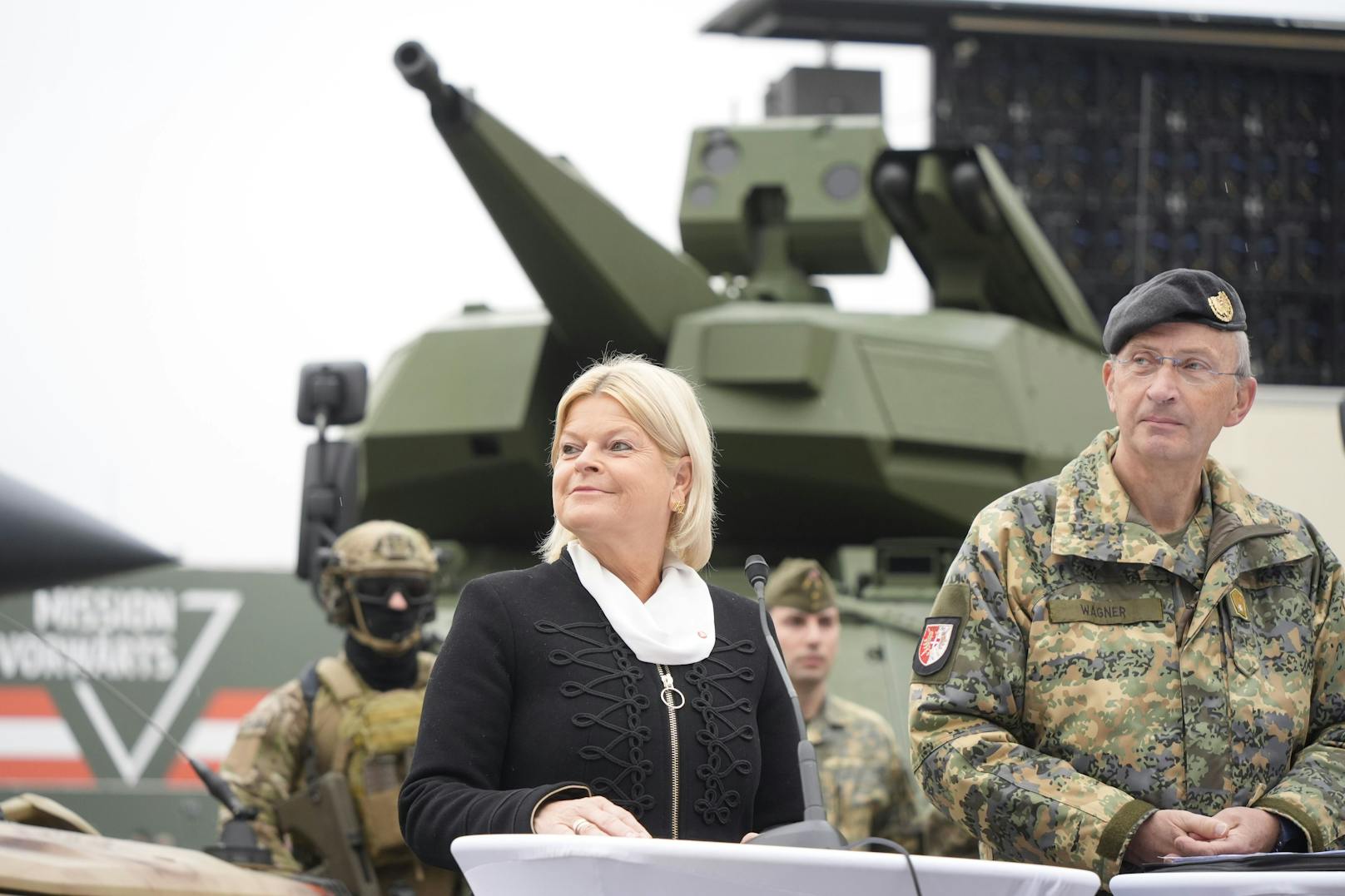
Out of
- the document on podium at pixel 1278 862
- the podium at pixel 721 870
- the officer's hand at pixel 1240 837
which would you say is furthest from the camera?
the officer's hand at pixel 1240 837

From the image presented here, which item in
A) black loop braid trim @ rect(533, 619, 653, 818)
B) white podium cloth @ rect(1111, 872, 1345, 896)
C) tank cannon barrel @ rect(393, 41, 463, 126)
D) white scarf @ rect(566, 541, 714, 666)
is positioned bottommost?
white podium cloth @ rect(1111, 872, 1345, 896)

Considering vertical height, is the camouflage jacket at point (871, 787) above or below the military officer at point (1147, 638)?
below

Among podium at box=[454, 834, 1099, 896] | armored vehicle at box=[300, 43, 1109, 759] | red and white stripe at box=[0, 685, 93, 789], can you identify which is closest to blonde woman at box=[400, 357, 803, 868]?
podium at box=[454, 834, 1099, 896]

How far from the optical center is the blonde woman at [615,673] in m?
2.70

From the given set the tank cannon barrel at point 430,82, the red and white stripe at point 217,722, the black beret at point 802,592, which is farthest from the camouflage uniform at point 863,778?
the red and white stripe at point 217,722

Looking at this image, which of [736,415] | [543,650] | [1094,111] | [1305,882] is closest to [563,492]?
[543,650]

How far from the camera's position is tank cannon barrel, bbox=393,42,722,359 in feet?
23.2

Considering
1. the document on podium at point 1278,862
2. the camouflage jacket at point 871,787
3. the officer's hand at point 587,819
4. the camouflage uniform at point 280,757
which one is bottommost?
the camouflage jacket at point 871,787

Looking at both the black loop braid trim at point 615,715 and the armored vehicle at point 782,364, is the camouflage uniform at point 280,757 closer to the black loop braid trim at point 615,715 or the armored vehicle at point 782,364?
the armored vehicle at point 782,364

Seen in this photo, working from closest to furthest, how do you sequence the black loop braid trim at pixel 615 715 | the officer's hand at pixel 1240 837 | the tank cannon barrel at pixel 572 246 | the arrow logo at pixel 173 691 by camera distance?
1. the black loop braid trim at pixel 615 715
2. the officer's hand at pixel 1240 837
3. the tank cannon barrel at pixel 572 246
4. the arrow logo at pixel 173 691

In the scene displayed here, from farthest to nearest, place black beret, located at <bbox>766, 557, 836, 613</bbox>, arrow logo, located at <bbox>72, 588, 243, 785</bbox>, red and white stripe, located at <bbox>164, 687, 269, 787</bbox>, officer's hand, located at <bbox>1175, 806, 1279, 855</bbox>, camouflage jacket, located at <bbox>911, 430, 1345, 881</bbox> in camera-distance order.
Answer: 1. red and white stripe, located at <bbox>164, 687, 269, 787</bbox>
2. arrow logo, located at <bbox>72, 588, 243, 785</bbox>
3. black beret, located at <bbox>766, 557, 836, 613</bbox>
4. camouflage jacket, located at <bbox>911, 430, 1345, 881</bbox>
5. officer's hand, located at <bbox>1175, 806, 1279, 855</bbox>

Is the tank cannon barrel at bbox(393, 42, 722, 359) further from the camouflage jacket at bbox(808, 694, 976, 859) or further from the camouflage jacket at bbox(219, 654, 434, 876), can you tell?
the camouflage jacket at bbox(219, 654, 434, 876)

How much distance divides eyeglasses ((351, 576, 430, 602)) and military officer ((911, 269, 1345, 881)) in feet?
9.98

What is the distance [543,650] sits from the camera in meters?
2.76
